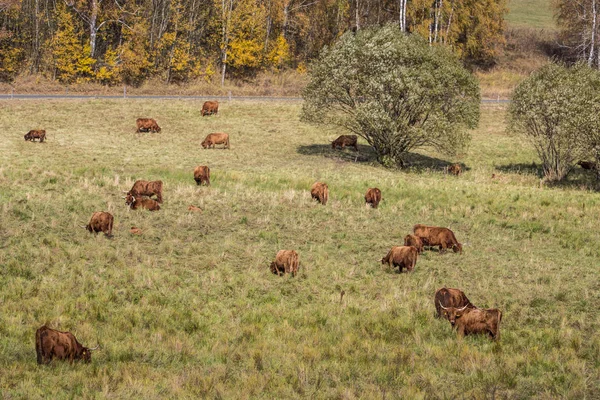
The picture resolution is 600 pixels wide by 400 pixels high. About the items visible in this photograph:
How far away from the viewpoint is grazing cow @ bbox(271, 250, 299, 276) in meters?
17.8

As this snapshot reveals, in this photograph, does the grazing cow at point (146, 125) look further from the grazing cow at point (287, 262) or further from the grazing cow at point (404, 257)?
the grazing cow at point (404, 257)

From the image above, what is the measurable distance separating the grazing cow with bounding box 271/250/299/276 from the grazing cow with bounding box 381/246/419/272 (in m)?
2.68

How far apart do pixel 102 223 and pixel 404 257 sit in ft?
29.8

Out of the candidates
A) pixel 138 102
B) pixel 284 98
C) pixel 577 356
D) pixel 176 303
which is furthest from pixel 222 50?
pixel 577 356

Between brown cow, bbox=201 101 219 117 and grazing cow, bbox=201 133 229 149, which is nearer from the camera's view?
grazing cow, bbox=201 133 229 149

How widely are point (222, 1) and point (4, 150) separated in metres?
34.9

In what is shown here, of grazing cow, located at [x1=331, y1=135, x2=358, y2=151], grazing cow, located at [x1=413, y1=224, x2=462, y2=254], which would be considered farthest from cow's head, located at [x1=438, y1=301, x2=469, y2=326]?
grazing cow, located at [x1=331, y1=135, x2=358, y2=151]

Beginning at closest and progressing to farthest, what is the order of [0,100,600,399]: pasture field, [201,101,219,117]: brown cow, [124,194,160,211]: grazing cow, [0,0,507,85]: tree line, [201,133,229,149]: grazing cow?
[0,100,600,399]: pasture field
[124,194,160,211]: grazing cow
[201,133,229,149]: grazing cow
[201,101,219,117]: brown cow
[0,0,507,85]: tree line

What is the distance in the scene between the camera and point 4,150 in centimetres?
3562

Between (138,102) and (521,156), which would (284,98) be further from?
(521,156)

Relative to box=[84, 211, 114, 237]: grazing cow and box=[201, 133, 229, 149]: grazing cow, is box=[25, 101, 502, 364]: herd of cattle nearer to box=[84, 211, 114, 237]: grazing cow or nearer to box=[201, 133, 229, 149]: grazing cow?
box=[84, 211, 114, 237]: grazing cow

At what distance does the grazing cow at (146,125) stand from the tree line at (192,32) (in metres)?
19.5

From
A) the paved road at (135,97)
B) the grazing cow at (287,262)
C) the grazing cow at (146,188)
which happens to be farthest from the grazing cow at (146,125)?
the grazing cow at (287,262)

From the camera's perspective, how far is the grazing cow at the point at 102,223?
20.5 meters
